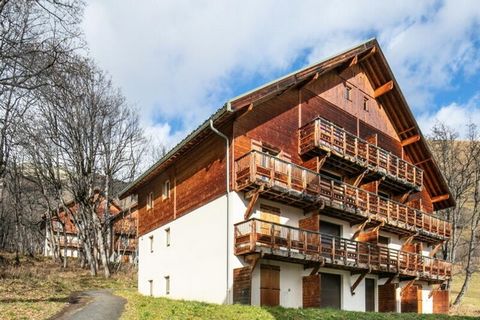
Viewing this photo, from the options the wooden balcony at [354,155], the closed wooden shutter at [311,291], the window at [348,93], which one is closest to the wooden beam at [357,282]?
the closed wooden shutter at [311,291]

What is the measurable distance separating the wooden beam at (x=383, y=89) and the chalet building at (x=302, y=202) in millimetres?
65

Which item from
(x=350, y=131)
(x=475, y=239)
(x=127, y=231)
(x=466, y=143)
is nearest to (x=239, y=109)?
(x=350, y=131)

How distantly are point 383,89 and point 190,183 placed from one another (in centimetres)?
1466

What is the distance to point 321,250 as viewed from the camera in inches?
908

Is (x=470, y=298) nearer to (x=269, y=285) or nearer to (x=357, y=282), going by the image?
(x=357, y=282)

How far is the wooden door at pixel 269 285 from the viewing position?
21.7 meters

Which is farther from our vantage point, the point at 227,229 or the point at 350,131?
the point at 350,131

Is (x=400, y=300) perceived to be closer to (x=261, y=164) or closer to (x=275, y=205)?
(x=275, y=205)

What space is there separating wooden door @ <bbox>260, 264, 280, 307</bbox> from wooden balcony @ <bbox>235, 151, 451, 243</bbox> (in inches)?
128

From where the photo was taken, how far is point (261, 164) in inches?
848

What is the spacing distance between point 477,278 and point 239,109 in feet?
194

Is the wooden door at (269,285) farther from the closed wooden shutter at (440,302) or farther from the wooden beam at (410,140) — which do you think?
the closed wooden shutter at (440,302)

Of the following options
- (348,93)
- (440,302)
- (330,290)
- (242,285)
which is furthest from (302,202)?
(440,302)

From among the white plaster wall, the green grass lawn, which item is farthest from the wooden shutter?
the green grass lawn
